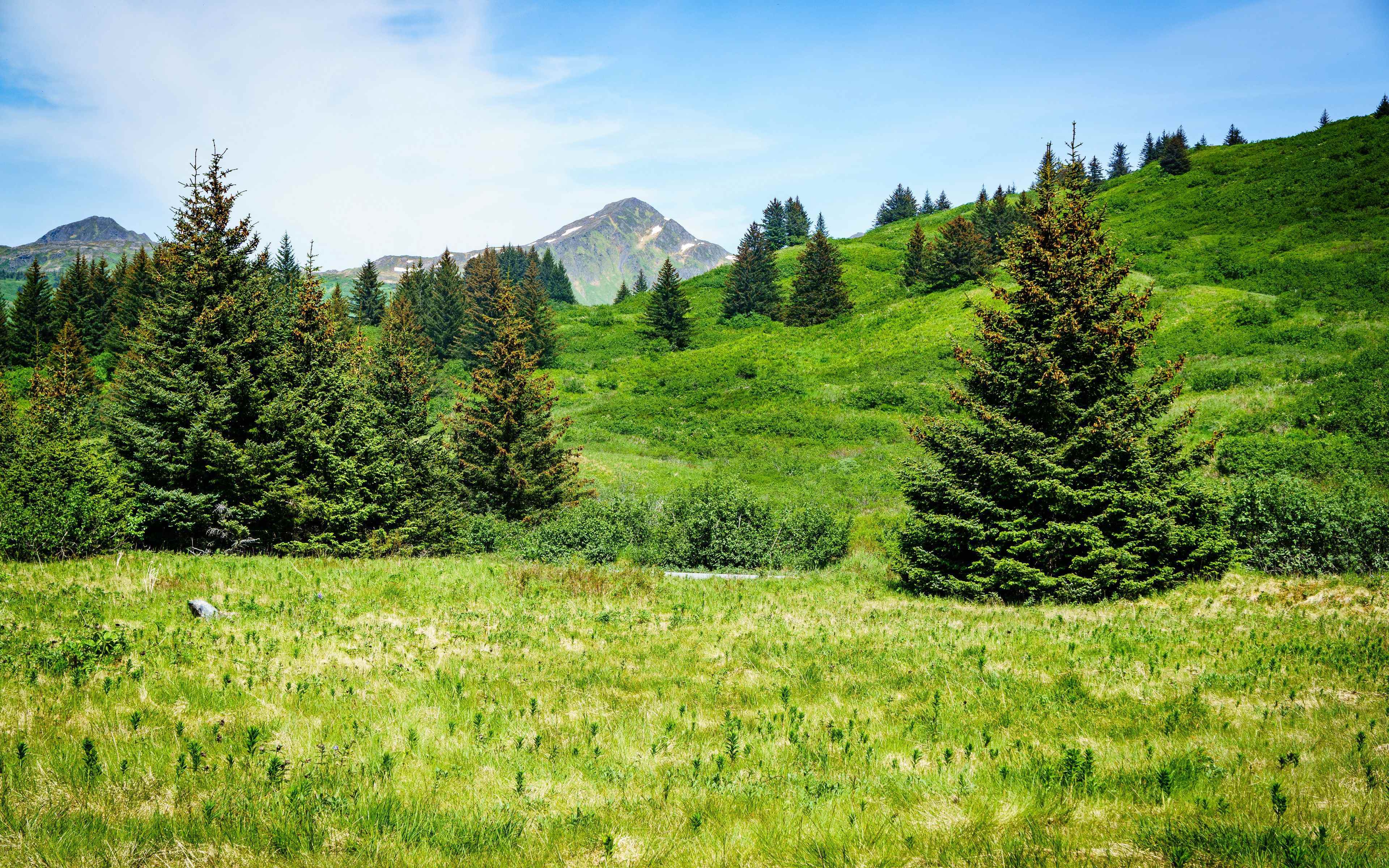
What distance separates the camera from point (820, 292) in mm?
76875

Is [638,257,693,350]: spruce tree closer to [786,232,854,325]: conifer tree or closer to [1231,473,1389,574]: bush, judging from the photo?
[786,232,854,325]: conifer tree

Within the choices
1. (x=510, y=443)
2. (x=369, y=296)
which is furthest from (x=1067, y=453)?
(x=369, y=296)

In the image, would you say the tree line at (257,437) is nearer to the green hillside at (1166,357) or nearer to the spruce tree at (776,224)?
the green hillside at (1166,357)

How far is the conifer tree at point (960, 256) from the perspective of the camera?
7069 centimetres

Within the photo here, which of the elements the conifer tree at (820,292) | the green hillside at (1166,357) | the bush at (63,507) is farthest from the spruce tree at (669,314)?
the bush at (63,507)

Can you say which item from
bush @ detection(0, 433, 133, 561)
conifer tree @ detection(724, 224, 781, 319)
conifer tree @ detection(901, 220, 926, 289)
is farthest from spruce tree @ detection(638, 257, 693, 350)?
bush @ detection(0, 433, 133, 561)

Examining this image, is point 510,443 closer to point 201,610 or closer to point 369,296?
point 201,610

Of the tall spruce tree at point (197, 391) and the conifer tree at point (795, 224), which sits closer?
the tall spruce tree at point (197, 391)

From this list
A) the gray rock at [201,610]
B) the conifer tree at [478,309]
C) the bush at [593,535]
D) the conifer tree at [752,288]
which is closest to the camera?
Result: the gray rock at [201,610]

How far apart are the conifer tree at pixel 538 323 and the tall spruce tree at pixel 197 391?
44440 mm

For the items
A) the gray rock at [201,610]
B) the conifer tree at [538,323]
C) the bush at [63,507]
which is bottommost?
the gray rock at [201,610]

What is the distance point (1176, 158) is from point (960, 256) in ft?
146

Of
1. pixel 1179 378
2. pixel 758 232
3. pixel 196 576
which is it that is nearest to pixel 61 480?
pixel 196 576

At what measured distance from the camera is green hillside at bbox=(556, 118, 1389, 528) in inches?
1216
